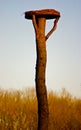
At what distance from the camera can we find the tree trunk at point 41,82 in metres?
7.94

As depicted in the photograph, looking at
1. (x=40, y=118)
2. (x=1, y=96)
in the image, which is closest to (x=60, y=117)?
(x=1, y=96)

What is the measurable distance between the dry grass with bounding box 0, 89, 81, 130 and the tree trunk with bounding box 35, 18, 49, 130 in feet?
7.24

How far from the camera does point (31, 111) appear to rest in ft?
41.5

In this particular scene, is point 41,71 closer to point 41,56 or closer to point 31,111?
point 41,56

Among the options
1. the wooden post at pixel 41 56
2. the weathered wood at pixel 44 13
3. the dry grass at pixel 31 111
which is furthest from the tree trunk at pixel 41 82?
the dry grass at pixel 31 111

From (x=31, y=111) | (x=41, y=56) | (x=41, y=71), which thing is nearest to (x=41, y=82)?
(x=41, y=71)

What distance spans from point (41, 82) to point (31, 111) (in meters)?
4.83

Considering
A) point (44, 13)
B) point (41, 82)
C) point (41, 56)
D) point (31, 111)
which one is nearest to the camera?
point (41, 82)

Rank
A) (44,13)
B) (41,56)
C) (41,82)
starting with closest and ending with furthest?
(41,82), (41,56), (44,13)

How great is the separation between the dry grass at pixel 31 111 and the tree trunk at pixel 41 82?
2.21 metres

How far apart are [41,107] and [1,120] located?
124 inches

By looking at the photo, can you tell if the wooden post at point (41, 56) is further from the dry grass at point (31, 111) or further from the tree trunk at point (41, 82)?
the dry grass at point (31, 111)

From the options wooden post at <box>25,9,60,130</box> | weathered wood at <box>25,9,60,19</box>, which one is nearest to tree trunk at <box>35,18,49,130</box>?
wooden post at <box>25,9,60,130</box>

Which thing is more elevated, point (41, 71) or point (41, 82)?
point (41, 71)
